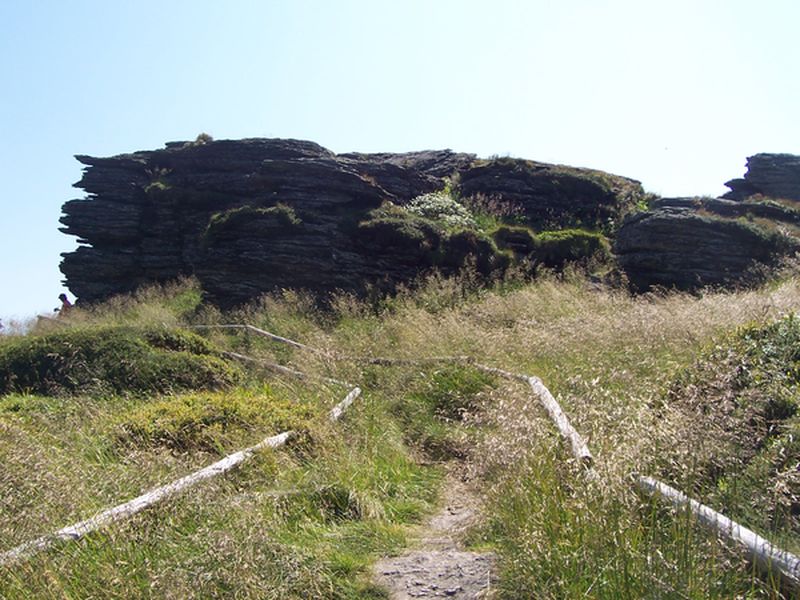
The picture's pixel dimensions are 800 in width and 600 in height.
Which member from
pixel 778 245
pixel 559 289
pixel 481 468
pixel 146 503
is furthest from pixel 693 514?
pixel 778 245

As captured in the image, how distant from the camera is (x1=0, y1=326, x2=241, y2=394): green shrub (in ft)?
32.4

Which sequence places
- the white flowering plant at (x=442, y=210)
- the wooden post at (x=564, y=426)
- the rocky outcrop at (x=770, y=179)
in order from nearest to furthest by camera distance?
the wooden post at (x=564, y=426), the white flowering plant at (x=442, y=210), the rocky outcrop at (x=770, y=179)

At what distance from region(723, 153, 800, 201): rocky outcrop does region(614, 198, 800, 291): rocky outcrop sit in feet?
27.4

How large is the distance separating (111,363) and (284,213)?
34.4 ft

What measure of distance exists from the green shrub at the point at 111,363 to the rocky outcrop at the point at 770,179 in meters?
21.5

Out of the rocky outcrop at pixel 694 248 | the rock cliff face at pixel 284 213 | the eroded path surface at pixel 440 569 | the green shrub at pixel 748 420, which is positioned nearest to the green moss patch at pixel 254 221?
the rock cliff face at pixel 284 213

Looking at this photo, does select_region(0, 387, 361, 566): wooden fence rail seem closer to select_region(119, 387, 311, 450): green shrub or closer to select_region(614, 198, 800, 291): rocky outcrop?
select_region(119, 387, 311, 450): green shrub

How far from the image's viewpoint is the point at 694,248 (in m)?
17.2

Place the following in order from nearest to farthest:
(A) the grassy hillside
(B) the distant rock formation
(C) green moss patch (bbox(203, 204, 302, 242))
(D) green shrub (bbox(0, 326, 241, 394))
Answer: (A) the grassy hillside → (D) green shrub (bbox(0, 326, 241, 394)) → (B) the distant rock formation → (C) green moss patch (bbox(203, 204, 302, 242))

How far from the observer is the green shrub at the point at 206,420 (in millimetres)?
6629

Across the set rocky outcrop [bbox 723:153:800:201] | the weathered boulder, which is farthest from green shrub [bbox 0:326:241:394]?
rocky outcrop [bbox 723:153:800:201]

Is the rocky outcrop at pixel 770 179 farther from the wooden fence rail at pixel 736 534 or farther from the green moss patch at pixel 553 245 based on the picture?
Result: the wooden fence rail at pixel 736 534

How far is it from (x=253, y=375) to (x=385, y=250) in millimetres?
8681

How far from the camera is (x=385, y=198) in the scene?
21672 mm
